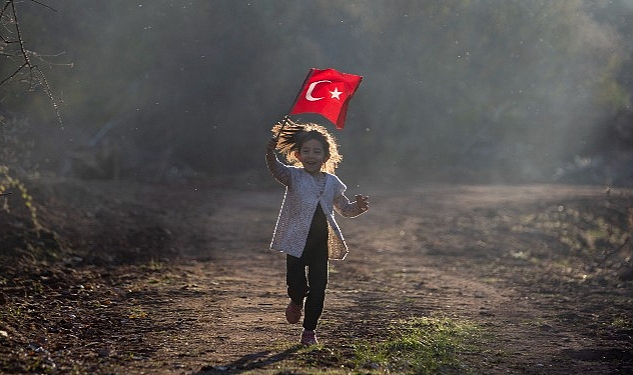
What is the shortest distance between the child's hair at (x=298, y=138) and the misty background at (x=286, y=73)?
23.9 feet

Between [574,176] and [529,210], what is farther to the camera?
[574,176]

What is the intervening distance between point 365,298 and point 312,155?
9.12 feet

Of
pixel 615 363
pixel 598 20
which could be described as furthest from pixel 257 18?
pixel 615 363

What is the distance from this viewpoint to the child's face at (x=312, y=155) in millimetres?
6488

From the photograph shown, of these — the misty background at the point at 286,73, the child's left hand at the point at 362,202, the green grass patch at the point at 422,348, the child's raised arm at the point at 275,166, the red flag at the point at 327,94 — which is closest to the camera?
the green grass patch at the point at 422,348

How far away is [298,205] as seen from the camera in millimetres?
6410

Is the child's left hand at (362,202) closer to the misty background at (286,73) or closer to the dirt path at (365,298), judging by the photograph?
the dirt path at (365,298)

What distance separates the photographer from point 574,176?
115 feet

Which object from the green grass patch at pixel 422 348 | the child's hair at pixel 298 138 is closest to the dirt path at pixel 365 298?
the green grass patch at pixel 422 348

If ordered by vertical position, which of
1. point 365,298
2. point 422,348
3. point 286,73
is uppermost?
point 286,73

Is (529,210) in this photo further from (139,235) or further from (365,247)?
(139,235)

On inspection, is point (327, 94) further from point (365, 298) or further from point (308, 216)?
point (365, 298)

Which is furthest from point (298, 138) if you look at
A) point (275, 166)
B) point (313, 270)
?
point (313, 270)

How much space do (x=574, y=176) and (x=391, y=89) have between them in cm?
1121
